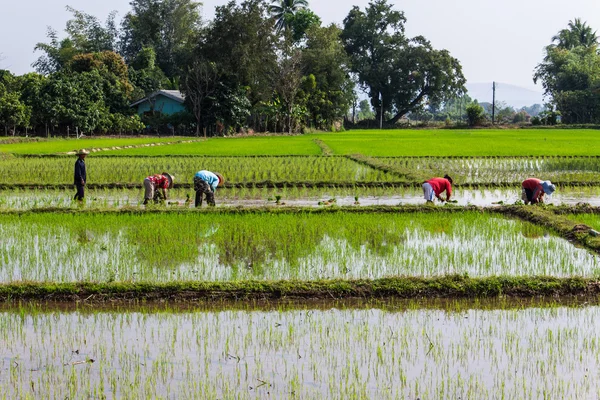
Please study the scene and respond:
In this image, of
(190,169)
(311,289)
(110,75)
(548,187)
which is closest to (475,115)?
(110,75)

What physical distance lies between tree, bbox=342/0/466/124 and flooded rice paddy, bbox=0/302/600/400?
47.8 m

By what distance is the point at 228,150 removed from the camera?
23.0 m

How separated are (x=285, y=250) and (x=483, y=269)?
2083 millimetres

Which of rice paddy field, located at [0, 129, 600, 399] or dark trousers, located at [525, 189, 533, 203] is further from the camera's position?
dark trousers, located at [525, 189, 533, 203]

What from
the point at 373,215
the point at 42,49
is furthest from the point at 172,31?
the point at 373,215

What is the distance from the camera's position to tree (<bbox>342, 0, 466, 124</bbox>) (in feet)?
171

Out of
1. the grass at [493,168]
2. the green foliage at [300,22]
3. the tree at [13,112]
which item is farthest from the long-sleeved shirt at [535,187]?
the green foliage at [300,22]

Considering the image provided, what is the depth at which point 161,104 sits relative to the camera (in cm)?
3875

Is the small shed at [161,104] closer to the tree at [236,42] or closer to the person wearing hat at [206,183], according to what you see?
the tree at [236,42]

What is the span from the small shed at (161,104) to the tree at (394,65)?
1890 cm

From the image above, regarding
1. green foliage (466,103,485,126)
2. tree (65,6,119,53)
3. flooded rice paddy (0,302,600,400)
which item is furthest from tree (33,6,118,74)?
flooded rice paddy (0,302,600,400)

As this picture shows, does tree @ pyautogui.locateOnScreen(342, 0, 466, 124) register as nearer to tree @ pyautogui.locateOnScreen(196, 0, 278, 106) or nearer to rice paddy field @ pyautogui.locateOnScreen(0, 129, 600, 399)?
tree @ pyautogui.locateOnScreen(196, 0, 278, 106)

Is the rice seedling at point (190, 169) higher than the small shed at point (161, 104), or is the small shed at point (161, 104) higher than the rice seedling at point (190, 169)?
the small shed at point (161, 104)

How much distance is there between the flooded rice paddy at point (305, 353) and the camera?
4176mm
